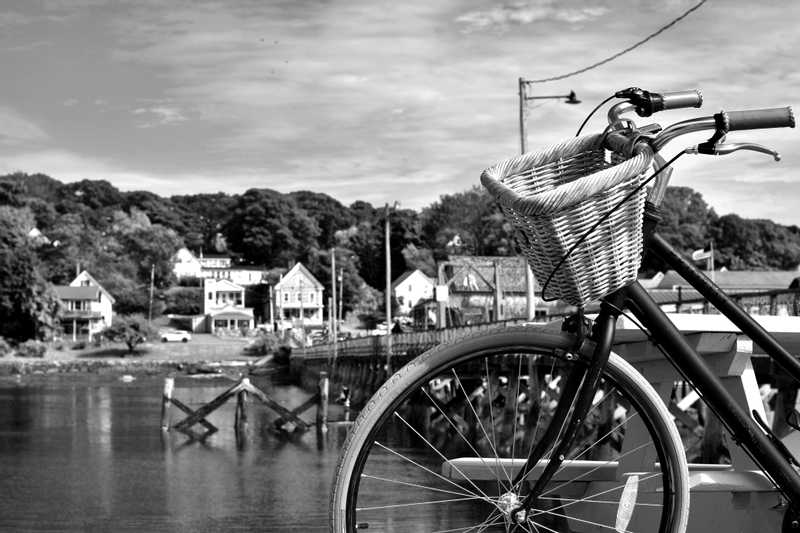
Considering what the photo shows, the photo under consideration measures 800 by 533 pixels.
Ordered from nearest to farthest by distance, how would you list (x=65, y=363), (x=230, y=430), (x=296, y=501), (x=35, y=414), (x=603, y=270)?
1. (x=603, y=270)
2. (x=296, y=501)
3. (x=230, y=430)
4. (x=35, y=414)
5. (x=65, y=363)

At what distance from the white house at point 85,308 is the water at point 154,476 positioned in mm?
80212

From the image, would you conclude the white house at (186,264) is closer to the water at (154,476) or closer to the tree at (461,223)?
the tree at (461,223)

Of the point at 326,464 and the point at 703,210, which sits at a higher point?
the point at 703,210

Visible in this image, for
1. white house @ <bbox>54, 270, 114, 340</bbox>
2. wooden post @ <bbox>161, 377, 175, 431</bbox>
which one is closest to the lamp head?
wooden post @ <bbox>161, 377, 175, 431</bbox>

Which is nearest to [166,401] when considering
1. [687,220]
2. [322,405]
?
[322,405]

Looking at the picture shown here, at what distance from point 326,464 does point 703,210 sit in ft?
342

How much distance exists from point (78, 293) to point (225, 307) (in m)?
18.6

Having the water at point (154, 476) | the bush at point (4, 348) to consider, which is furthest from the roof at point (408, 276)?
the water at point (154, 476)

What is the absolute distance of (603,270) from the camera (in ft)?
9.36

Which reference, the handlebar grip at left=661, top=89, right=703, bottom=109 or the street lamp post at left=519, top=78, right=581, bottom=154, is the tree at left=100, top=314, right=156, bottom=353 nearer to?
the street lamp post at left=519, top=78, right=581, bottom=154

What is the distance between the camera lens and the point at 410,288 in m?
127

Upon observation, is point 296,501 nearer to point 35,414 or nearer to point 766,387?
point 766,387

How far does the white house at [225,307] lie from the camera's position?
123562 mm

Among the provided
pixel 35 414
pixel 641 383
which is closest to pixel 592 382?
pixel 641 383
